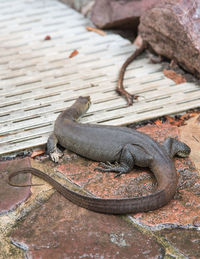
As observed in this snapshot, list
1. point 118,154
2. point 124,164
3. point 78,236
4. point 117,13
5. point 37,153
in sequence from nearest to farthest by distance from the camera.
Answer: point 78,236
point 124,164
point 118,154
point 37,153
point 117,13

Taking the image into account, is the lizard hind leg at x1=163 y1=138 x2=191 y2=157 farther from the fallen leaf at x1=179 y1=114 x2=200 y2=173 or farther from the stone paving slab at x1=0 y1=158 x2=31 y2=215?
the stone paving slab at x1=0 y1=158 x2=31 y2=215

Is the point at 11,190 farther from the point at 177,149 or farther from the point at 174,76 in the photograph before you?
the point at 174,76

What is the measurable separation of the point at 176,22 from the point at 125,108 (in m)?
1.56

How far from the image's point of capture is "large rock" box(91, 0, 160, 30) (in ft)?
24.2

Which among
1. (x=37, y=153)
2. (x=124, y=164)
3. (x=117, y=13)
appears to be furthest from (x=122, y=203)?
(x=117, y=13)

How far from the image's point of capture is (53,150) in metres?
4.36

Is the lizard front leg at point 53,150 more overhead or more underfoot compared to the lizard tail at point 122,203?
more underfoot

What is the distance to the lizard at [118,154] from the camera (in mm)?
3369

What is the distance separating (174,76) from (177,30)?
2.15ft

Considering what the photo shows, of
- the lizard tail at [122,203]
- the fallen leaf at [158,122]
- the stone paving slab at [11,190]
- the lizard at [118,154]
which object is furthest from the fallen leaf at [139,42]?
the lizard tail at [122,203]

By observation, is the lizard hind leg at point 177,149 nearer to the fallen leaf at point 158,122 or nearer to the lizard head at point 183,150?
the lizard head at point 183,150

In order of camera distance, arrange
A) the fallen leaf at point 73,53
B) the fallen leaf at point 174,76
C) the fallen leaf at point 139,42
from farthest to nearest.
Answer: the fallen leaf at point 139,42 → the fallen leaf at point 73,53 → the fallen leaf at point 174,76

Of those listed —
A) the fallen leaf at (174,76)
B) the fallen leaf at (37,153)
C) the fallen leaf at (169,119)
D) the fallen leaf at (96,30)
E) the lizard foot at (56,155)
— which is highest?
the fallen leaf at (174,76)

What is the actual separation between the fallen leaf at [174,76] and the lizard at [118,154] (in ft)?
6.32
